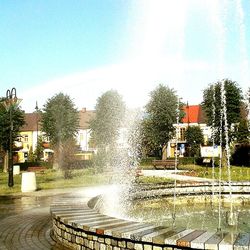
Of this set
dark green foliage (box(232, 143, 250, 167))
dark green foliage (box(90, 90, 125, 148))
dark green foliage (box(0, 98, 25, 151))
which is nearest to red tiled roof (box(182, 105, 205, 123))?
dark green foliage (box(90, 90, 125, 148))

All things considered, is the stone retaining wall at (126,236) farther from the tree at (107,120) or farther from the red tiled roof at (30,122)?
the red tiled roof at (30,122)

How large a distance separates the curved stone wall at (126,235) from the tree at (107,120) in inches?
1585

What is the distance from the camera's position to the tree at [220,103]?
135 feet

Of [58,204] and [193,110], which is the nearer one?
[58,204]

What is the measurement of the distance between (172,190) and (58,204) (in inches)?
244

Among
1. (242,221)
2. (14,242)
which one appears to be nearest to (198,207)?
(242,221)

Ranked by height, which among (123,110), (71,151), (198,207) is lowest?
(198,207)

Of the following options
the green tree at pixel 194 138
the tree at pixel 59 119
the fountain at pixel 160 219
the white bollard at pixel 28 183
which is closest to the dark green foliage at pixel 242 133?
the green tree at pixel 194 138

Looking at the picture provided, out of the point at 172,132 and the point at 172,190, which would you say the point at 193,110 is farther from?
the point at 172,190

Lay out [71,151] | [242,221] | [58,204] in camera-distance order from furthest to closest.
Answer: [71,151]
[242,221]
[58,204]

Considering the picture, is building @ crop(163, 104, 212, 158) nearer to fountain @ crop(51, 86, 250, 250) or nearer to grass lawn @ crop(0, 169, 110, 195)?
grass lawn @ crop(0, 169, 110, 195)

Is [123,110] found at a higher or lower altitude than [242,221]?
higher

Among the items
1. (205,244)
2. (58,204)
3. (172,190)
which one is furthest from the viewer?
(172,190)

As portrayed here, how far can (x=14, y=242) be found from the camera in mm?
7176
